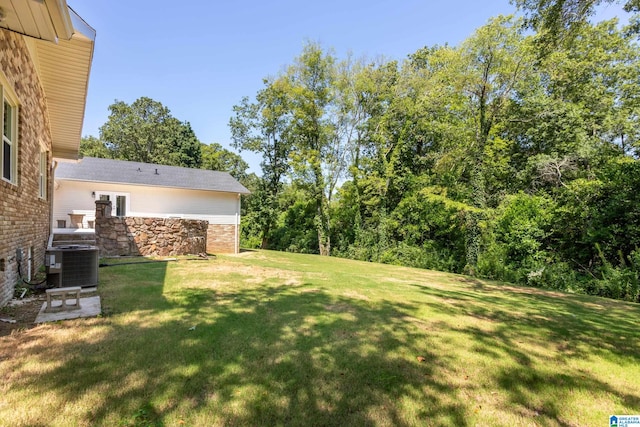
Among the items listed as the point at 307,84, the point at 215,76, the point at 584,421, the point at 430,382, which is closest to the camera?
the point at 584,421

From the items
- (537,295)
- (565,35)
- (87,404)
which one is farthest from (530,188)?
(87,404)

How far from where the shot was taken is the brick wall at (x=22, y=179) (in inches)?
172

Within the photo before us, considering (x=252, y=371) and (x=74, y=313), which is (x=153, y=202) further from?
(x=252, y=371)

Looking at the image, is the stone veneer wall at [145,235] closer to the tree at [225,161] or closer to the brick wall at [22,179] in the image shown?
the brick wall at [22,179]

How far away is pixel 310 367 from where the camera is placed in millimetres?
3098

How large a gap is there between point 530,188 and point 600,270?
6686 mm

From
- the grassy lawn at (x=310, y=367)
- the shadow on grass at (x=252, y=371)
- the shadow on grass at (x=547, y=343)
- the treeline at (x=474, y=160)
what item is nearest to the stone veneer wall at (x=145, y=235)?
the grassy lawn at (x=310, y=367)

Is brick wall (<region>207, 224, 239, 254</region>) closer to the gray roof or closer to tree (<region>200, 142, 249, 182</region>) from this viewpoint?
the gray roof

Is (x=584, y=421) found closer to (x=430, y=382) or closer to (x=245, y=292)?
(x=430, y=382)

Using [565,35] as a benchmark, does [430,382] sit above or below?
below

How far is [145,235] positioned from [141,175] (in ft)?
21.6

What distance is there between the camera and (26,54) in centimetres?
522

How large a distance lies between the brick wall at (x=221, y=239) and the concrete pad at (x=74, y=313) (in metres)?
12.2

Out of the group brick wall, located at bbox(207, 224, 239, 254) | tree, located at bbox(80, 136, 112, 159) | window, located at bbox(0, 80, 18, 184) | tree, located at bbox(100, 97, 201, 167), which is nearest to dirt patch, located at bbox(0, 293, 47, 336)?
window, located at bbox(0, 80, 18, 184)
